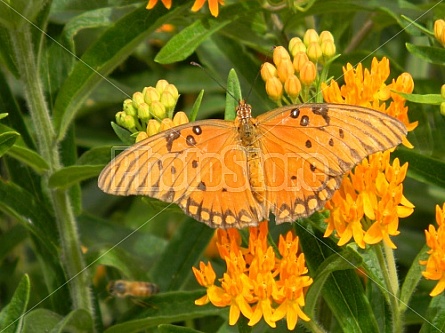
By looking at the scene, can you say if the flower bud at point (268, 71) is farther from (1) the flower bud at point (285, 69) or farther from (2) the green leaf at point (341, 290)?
(2) the green leaf at point (341, 290)

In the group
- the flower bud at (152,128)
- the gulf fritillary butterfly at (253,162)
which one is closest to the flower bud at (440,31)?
the gulf fritillary butterfly at (253,162)

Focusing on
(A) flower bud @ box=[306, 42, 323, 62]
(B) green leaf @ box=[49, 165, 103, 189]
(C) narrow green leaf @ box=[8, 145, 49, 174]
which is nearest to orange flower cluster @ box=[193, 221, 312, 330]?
(B) green leaf @ box=[49, 165, 103, 189]

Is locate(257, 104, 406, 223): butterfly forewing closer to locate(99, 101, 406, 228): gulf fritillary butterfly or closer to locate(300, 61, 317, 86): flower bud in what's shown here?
locate(99, 101, 406, 228): gulf fritillary butterfly

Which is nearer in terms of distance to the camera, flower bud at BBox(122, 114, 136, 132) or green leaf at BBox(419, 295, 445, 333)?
green leaf at BBox(419, 295, 445, 333)

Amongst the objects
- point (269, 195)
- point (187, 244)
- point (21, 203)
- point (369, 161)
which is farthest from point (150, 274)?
point (369, 161)

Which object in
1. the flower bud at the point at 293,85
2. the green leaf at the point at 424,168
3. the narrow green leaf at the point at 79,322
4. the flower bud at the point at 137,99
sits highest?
the flower bud at the point at 293,85
